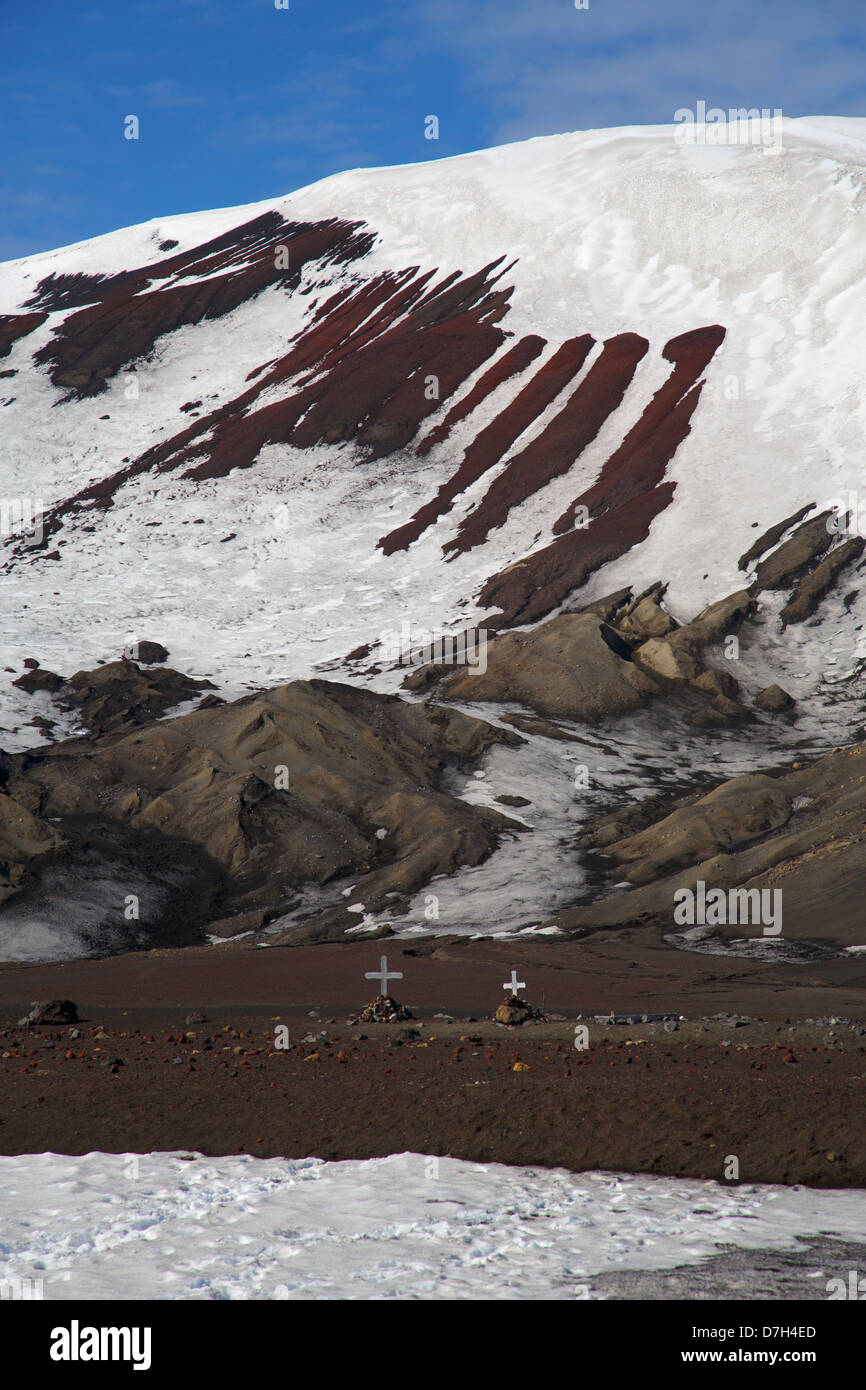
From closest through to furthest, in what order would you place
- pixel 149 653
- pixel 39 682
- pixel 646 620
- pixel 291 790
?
pixel 291 790, pixel 39 682, pixel 646 620, pixel 149 653

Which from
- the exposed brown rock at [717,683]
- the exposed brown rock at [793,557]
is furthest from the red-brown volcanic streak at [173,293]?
the exposed brown rock at [717,683]

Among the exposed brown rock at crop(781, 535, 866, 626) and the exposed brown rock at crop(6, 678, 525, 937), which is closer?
the exposed brown rock at crop(6, 678, 525, 937)

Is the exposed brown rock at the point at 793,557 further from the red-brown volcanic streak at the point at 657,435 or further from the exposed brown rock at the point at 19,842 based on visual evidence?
the exposed brown rock at the point at 19,842

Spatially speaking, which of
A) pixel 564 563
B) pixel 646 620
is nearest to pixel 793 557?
pixel 646 620

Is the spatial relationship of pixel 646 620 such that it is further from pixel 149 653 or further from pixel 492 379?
pixel 492 379

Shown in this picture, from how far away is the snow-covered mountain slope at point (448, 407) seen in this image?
223 ft

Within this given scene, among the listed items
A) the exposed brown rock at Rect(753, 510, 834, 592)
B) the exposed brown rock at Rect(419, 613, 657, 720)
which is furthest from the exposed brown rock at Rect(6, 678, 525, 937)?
the exposed brown rock at Rect(753, 510, 834, 592)

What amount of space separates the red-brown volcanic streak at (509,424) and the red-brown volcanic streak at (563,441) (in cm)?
171

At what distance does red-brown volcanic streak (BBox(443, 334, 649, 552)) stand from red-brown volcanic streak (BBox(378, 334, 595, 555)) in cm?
171

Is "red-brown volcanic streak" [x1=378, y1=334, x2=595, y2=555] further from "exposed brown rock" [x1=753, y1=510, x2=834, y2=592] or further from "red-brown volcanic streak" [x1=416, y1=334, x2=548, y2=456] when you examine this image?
"exposed brown rock" [x1=753, y1=510, x2=834, y2=592]

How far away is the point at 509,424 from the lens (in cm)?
8200

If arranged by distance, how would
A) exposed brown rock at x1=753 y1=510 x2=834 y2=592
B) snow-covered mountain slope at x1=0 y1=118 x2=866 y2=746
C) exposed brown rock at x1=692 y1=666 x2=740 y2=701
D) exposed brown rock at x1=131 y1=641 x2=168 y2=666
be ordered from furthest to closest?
1. snow-covered mountain slope at x1=0 y1=118 x2=866 y2=746
2. exposed brown rock at x1=131 y1=641 x2=168 y2=666
3. exposed brown rock at x1=753 y1=510 x2=834 y2=592
4. exposed brown rock at x1=692 y1=666 x2=740 y2=701

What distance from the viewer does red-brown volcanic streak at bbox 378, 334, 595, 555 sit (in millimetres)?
78250

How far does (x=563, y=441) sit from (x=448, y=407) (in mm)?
12130
